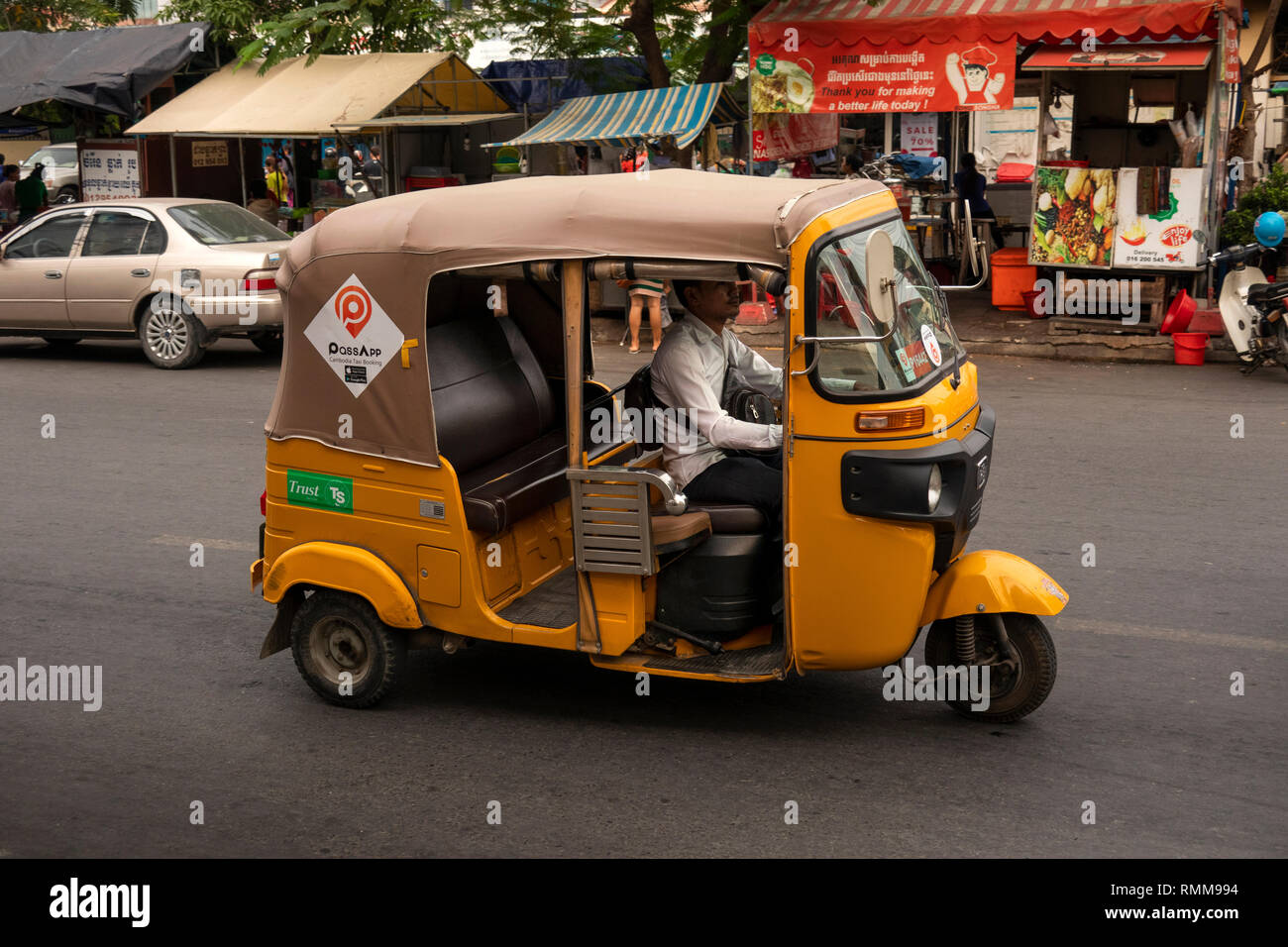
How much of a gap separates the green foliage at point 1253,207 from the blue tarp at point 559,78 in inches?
297

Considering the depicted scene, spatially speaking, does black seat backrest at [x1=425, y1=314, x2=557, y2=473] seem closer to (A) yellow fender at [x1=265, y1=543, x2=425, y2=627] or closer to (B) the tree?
(A) yellow fender at [x1=265, y1=543, x2=425, y2=627]

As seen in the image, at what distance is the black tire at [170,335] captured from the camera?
13.0 meters

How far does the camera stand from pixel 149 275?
13109mm

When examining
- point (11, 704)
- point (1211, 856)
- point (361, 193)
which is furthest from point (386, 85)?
point (1211, 856)

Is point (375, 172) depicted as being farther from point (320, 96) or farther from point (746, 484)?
point (746, 484)

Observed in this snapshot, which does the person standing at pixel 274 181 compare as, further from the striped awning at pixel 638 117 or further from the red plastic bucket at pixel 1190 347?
the red plastic bucket at pixel 1190 347

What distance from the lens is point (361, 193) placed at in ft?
62.4

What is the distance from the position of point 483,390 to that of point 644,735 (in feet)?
4.93

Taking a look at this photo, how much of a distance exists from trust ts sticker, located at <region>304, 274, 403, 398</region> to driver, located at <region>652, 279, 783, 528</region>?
3.33 feet

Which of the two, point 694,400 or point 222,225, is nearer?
point 694,400

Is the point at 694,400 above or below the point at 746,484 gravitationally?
above

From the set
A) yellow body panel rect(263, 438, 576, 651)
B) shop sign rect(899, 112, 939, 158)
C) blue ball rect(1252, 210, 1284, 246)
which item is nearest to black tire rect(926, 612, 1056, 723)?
yellow body panel rect(263, 438, 576, 651)

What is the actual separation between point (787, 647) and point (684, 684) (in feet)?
2.74

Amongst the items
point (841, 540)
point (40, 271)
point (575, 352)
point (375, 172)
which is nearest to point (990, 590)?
point (841, 540)
